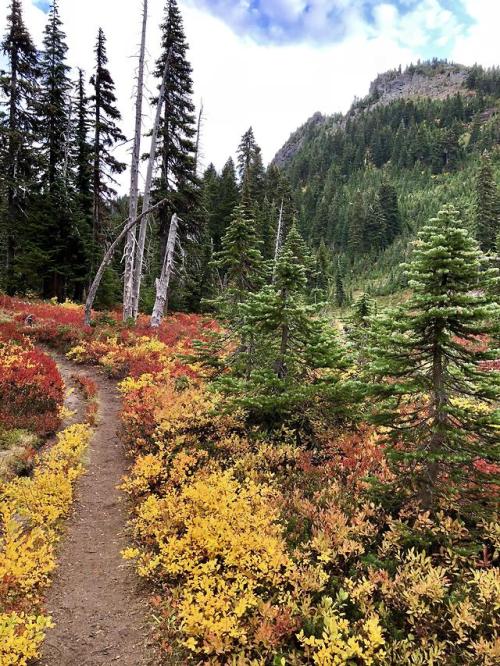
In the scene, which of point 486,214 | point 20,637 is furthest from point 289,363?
point 486,214

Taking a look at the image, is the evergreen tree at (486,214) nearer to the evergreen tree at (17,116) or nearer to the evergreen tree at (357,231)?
the evergreen tree at (357,231)

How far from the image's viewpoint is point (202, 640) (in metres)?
5.35

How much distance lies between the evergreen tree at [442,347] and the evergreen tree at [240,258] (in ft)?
20.8

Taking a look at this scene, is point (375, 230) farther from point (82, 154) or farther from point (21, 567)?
point (21, 567)

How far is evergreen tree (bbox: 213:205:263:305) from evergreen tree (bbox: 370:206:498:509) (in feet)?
20.8

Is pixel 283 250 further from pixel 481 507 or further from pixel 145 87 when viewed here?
pixel 145 87

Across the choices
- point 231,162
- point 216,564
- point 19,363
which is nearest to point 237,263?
point 19,363

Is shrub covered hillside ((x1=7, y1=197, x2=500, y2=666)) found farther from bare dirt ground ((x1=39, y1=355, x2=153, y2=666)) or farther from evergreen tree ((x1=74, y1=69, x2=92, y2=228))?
evergreen tree ((x1=74, y1=69, x2=92, y2=228))

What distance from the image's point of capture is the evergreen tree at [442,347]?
616cm

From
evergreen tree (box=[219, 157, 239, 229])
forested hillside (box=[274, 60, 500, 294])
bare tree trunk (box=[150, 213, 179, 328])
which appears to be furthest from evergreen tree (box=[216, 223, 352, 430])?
forested hillside (box=[274, 60, 500, 294])

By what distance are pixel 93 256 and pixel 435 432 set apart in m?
26.7

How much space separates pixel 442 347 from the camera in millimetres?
6910

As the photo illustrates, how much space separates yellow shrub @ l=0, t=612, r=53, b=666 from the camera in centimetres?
458

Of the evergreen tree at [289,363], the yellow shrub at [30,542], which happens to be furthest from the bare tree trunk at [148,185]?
the yellow shrub at [30,542]
